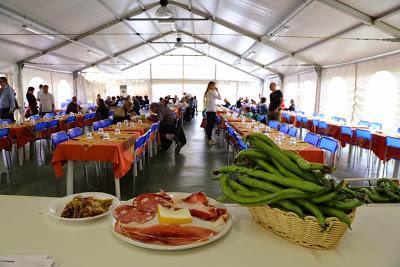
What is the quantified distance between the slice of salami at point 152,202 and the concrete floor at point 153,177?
8.92ft

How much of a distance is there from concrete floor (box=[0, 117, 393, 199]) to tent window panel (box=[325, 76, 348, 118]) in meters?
3.71

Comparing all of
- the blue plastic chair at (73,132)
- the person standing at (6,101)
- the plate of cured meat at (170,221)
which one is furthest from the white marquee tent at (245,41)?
the plate of cured meat at (170,221)

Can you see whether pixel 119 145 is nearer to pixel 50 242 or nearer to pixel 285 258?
pixel 50 242

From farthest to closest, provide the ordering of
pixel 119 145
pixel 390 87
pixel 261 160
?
pixel 390 87, pixel 119 145, pixel 261 160

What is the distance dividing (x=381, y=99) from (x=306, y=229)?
8763 mm

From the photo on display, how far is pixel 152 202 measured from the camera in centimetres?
111

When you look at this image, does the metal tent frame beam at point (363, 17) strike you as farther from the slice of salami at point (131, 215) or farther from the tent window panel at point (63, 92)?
the tent window panel at point (63, 92)

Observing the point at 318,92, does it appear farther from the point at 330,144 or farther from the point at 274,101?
the point at 330,144

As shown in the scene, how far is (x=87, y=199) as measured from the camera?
1165mm

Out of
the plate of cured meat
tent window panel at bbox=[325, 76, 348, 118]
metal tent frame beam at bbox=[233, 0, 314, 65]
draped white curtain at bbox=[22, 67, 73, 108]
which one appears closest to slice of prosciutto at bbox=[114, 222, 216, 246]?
the plate of cured meat

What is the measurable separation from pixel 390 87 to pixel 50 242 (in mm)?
9017

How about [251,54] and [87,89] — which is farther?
[87,89]

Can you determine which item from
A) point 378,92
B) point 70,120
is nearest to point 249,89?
point 378,92

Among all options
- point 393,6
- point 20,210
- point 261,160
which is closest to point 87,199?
point 20,210
